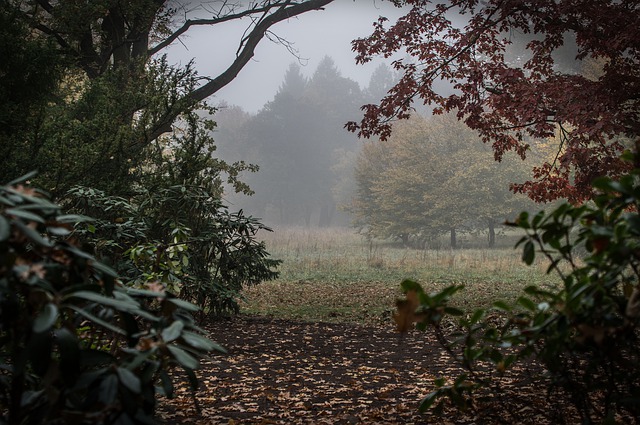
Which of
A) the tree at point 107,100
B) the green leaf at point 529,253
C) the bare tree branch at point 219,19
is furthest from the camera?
the bare tree branch at point 219,19

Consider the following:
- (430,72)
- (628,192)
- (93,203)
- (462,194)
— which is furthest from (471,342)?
(462,194)

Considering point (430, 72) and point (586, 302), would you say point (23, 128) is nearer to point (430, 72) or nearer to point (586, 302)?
point (430, 72)

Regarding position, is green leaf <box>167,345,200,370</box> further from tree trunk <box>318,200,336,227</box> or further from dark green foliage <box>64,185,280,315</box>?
tree trunk <box>318,200,336,227</box>

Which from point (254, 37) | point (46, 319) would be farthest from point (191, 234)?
point (254, 37)

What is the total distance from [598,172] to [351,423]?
186 inches

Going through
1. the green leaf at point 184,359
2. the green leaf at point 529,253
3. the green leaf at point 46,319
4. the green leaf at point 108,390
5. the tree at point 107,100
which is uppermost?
the tree at point 107,100

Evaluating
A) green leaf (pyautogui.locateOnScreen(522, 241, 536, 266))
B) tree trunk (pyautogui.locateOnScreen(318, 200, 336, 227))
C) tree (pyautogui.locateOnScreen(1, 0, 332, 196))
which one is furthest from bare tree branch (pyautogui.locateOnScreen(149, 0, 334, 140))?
tree trunk (pyautogui.locateOnScreen(318, 200, 336, 227))

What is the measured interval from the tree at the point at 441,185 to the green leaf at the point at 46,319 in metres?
23.4

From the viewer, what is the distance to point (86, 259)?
51.3 inches

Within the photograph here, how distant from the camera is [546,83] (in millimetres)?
6672

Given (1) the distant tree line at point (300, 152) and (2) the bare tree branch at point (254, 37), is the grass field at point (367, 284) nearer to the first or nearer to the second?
(2) the bare tree branch at point (254, 37)

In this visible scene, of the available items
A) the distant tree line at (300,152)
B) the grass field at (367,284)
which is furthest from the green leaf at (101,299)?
the distant tree line at (300,152)

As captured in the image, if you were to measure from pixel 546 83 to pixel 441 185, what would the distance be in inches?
728

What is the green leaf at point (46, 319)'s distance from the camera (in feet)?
3.40
